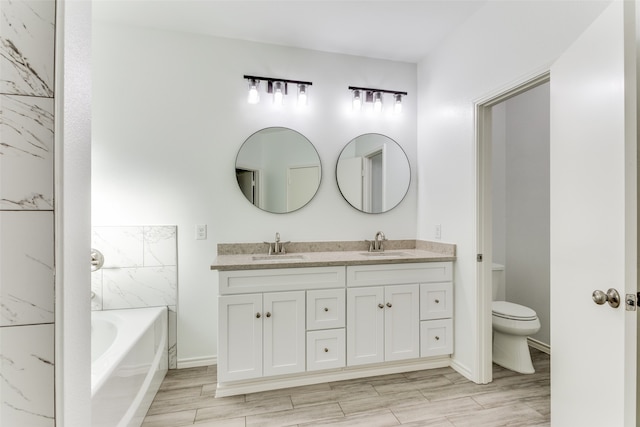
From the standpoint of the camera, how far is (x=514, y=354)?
7.45ft

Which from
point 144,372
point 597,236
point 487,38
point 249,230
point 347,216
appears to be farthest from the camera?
point 347,216

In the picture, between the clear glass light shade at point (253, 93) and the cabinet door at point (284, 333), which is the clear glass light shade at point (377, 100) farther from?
the cabinet door at point (284, 333)

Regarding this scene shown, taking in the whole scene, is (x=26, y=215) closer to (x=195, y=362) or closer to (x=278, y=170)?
(x=278, y=170)

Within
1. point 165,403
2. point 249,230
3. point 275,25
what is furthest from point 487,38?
point 165,403

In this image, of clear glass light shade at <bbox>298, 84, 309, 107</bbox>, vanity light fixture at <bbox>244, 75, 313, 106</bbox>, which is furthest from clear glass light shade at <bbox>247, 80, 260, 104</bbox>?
clear glass light shade at <bbox>298, 84, 309, 107</bbox>

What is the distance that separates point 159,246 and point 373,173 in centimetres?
188

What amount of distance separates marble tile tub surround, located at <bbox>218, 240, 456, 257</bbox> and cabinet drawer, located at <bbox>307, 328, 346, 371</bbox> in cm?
73

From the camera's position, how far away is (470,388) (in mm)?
2041

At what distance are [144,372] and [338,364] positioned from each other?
4.01 feet

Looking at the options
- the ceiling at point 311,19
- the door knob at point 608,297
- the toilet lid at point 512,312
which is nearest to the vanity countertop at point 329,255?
the toilet lid at point 512,312

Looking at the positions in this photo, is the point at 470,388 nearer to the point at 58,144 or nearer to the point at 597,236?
the point at 597,236

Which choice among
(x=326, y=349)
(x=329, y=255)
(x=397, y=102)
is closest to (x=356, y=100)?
(x=397, y=102)

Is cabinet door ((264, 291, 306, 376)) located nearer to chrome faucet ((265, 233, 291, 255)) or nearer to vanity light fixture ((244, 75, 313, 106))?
chrome faucet ((265, 233, 291, 255))

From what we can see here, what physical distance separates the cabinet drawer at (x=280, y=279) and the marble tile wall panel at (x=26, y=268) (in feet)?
3.99
